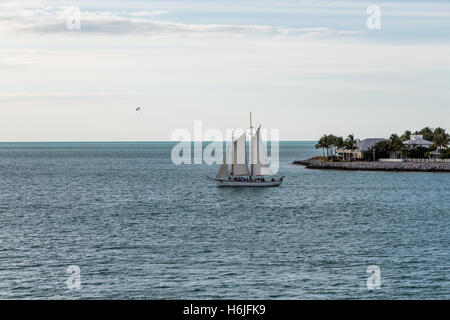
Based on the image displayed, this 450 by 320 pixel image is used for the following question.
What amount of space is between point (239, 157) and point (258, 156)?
4.75 meters

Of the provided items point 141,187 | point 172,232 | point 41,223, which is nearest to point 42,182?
Result: point 141,187

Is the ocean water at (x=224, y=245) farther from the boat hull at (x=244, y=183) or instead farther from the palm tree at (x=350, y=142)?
the palm tree at (x=350, y=142)

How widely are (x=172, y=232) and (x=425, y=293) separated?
2896cm

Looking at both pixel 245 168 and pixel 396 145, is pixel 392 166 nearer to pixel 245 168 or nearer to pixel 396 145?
pixel 396 145

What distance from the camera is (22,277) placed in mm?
40031

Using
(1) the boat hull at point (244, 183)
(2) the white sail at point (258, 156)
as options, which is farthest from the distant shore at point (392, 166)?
(1) the boat hull at point (244, 183)

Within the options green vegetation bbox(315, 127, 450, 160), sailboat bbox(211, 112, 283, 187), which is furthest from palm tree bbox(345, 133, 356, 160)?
sailboat bbox(211, 112, 283, 187)

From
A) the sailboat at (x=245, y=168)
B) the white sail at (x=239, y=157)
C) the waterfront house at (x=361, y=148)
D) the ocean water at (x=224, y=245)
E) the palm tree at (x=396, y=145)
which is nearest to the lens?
the ocean water at (x=224, y=245)

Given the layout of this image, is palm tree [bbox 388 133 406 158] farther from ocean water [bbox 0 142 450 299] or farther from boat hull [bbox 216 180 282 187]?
ocean water [bbox 0 142 450 299]

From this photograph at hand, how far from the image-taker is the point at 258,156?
118m

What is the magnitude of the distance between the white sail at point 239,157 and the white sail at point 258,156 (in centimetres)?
204

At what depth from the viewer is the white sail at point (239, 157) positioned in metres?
112

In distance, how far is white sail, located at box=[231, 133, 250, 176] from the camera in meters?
112
